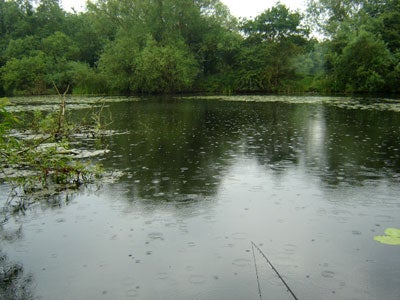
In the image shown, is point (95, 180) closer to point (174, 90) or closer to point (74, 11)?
point (174, 90)

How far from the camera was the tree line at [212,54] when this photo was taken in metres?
46.8

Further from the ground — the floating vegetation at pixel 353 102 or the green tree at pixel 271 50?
the green tree at pixel 271 50

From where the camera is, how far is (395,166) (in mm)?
10516

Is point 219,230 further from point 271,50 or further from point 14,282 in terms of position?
point 271,50

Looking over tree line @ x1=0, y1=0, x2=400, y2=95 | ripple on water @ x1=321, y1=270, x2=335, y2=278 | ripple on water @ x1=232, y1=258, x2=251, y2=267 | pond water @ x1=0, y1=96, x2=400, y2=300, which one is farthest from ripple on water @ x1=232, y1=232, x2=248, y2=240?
tree line @ x1=0, y1=0, x2=400, y2=95

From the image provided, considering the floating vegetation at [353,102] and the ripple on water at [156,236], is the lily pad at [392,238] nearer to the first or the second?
the ripple on water at [156,236]

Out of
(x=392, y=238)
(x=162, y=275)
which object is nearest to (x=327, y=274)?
(x=162, y=275)

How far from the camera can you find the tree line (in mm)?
46750

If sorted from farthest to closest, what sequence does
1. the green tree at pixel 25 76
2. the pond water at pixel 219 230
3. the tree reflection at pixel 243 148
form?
the green tree at pixel 25 76
the tree reflection at pixel 243 148
the pond water at pixel 219 230

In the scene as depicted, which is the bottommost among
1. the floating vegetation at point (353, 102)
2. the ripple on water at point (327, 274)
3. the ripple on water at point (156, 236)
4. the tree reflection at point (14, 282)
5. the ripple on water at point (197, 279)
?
the tree reflection at point (14, 282)

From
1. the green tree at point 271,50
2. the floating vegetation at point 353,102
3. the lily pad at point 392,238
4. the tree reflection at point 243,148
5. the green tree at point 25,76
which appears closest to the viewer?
the lily pad at point 392,238

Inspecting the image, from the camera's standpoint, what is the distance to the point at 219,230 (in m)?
6.42

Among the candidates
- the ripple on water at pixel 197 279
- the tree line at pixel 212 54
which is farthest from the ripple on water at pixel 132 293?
the tree line at pixel 212 54

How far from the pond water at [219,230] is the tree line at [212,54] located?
38.9 m
